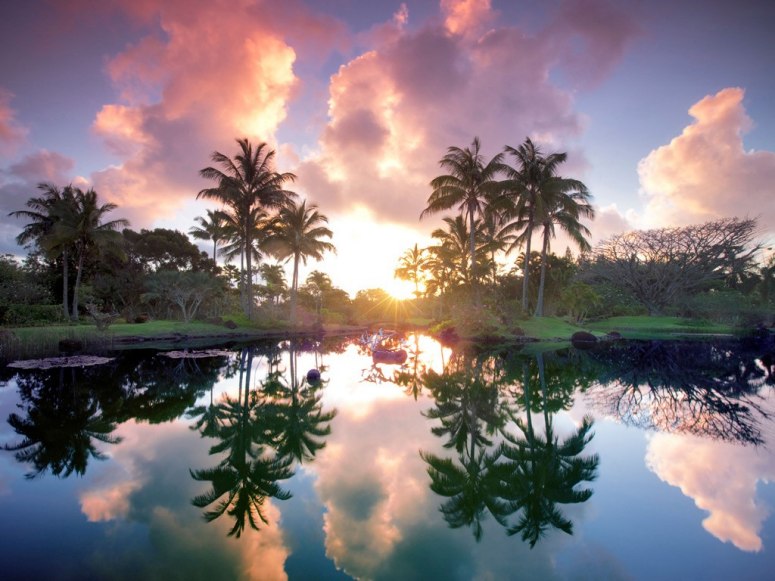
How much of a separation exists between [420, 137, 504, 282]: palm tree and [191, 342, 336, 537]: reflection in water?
23.2 m

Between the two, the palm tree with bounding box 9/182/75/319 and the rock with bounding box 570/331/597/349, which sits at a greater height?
the palm tree with bounding box 9/182/75/319

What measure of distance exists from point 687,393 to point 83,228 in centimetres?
4203

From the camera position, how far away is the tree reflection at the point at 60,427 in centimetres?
672

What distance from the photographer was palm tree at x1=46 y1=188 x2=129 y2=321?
3070 centimetres

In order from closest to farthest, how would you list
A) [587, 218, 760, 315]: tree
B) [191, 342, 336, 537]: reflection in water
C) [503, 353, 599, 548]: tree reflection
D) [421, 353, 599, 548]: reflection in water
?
A: [503, 353, 599, 548]: tree reflection, [421, 353, 599, 548]: reflection in water, [191, 342, 336, 537]: reflection in water, [587, 218, 760, 315]: tree

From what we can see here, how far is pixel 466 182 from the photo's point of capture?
105 ft

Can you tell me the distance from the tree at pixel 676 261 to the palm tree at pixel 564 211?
24.7 m

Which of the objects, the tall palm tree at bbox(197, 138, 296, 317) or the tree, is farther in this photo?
the tree

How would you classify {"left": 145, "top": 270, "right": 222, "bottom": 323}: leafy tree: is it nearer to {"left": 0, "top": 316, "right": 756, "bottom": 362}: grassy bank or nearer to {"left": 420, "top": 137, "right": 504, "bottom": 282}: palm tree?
{"left": 0, "top": 316, "right": 756, "bottom": 362}: grassy bank

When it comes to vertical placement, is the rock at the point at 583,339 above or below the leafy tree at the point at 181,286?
below

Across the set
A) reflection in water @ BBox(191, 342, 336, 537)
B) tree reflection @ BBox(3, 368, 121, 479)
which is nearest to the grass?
reflection in water @ BBox(191, 342, 336, 537)

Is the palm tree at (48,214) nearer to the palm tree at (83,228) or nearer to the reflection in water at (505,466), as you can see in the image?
the palm tree at (83,228)

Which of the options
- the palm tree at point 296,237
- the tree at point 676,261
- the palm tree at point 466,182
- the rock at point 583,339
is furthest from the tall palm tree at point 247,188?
the tree at point 676,261

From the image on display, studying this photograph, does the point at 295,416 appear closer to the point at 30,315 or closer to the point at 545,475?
the point at 545,475
